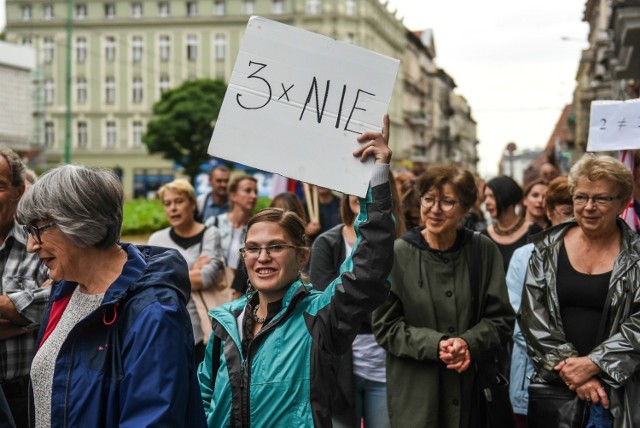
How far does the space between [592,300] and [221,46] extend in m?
78.2

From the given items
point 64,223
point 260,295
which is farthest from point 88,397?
point 260,295

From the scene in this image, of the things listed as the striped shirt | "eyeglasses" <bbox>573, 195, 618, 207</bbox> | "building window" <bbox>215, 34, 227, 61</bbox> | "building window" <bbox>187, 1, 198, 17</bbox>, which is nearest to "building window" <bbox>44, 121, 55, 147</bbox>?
"building window" <bbox>187, 1, 198, 17</bbox>

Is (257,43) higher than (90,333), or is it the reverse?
(257,43)

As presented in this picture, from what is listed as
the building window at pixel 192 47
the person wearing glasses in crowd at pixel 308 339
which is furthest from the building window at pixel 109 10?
the person wearing glasses in crowd at pixel 308 339

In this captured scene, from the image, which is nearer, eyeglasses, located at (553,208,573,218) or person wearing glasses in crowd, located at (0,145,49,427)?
person wearing glasses in crowd, located at (0,145,49,427)

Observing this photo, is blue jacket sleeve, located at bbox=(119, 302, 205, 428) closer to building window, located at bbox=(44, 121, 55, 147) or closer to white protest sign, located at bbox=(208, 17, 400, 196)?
white protest sign, located at bbox=(208, 17, 400, 196)

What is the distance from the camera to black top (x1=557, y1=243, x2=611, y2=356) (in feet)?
13.8

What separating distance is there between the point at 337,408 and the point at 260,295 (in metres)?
1.57

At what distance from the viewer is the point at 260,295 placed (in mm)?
3365

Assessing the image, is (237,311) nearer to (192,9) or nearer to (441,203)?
(441,203)

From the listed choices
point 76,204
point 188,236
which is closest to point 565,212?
point 188,236

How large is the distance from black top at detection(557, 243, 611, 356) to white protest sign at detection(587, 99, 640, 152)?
1.15 meters

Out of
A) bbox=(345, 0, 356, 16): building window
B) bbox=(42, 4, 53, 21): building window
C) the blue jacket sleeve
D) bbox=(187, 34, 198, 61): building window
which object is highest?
bbox=(345, 0, 356, 16): building window

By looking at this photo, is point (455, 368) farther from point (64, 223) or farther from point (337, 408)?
point (64, 223)
